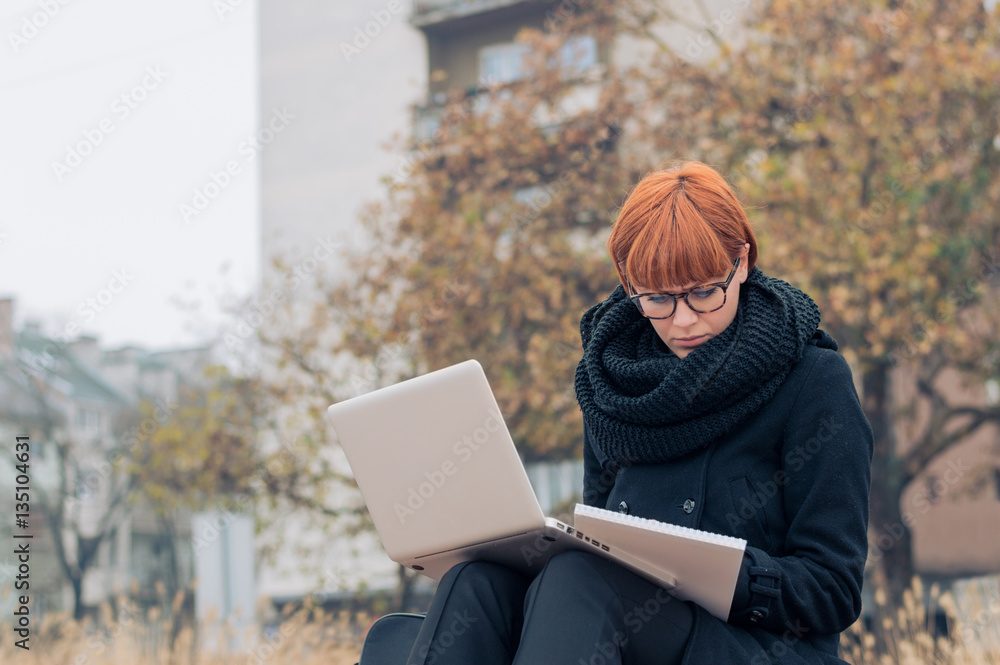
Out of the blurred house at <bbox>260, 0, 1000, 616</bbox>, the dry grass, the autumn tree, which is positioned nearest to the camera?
the dry grass

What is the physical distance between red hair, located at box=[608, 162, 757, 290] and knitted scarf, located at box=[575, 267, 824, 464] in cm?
11

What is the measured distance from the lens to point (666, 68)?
255 inches

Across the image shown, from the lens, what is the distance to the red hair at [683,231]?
163 centimetres

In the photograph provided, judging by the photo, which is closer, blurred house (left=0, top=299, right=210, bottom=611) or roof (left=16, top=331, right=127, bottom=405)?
roof (left=16, top=331, right=127, bottom=405)

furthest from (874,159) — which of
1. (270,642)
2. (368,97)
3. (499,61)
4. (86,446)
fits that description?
(86,446)

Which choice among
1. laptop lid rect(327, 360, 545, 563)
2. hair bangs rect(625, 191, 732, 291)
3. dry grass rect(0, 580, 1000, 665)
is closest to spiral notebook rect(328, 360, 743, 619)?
laptop lid rect(327, 360, 545, 563)

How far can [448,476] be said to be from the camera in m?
1.40

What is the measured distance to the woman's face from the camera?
1.66 m

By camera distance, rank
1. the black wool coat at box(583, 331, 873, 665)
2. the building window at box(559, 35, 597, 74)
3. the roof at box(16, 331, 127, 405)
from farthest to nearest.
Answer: the roof at box(16, 331, 127, 405), the building window at box(559, 35, 597, 74), the black wool coat at box(583, 331, 873, 665)

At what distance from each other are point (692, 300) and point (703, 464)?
0.98 ft

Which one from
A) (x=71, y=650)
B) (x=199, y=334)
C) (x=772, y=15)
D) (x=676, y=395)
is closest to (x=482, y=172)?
(x=772, y=15)

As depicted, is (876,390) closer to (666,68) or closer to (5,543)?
(666,68)

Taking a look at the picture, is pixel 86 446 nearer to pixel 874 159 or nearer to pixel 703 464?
pixel 874 159

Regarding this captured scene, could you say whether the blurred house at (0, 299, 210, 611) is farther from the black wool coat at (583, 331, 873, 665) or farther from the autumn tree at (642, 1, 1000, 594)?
the black wool coat at (583, 331, 873, 665)
